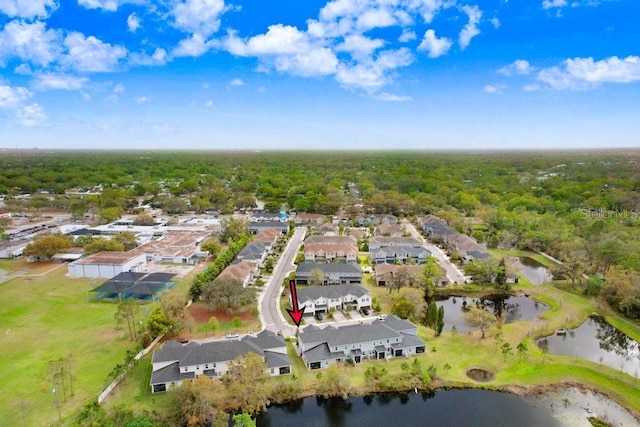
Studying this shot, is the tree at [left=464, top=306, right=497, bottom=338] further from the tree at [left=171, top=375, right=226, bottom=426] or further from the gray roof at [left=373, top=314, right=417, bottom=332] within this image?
the tree at [left=171, top=375, right=226, bottom=426]

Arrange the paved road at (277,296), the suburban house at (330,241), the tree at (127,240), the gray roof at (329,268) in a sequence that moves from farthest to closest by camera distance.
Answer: the tree at (127,240) < the suburban house at (330,241) < the gray roof at (329,268) < the paved road at (277,296)

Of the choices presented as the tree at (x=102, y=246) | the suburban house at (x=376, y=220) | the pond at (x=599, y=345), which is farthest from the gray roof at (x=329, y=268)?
the suburban house at (x=376, y=220)

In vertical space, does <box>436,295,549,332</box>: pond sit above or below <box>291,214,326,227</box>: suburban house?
below

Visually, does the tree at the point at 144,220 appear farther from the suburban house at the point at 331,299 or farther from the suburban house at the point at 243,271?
the suburban house at the point at 331,299

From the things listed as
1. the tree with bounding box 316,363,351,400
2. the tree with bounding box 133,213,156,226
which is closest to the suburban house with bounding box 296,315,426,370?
the tree with bounding box 316,363,351,400

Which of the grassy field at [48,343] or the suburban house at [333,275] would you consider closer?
the grassy field at [48,343]
